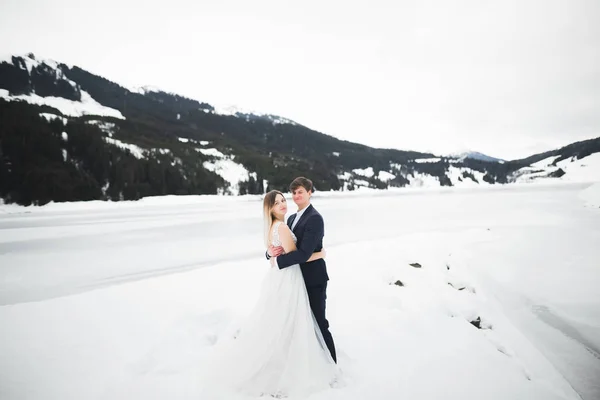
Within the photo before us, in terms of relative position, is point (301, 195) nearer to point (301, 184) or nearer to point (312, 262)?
point (301, 184)

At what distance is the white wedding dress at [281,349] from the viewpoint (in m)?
3.16

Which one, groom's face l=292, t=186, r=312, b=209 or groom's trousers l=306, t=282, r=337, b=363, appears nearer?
groom's face l=292, t=186, r=312, b=209

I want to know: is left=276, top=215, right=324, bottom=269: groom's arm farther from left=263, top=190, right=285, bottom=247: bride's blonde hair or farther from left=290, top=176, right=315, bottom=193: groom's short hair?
left=290, top=176, right=315, bottom=193: groom's short hair

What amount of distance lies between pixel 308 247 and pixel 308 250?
0.10 feet

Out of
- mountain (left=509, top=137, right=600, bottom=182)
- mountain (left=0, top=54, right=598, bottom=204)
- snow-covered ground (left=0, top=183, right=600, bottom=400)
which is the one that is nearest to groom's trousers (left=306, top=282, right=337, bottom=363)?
snow-covered ground (left=0, top=183, right=600, bottom=400)

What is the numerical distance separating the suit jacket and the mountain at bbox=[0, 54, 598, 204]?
48.6 metres

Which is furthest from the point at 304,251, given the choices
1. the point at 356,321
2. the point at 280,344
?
the point at 356,321

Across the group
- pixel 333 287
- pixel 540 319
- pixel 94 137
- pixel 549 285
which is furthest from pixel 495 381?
pixel 94 137

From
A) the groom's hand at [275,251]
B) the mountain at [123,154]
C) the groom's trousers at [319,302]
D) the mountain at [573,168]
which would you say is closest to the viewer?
the groom's hand at [275,251]

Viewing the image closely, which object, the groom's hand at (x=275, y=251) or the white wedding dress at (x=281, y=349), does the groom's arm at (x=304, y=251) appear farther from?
the white wedding dress at (x=281, y=349)

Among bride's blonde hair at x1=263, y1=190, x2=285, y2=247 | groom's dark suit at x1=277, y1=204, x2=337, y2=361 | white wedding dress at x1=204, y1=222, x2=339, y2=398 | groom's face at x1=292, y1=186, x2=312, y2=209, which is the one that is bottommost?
white wedding dress at x1=204, y1=222, x2=339, y2=398

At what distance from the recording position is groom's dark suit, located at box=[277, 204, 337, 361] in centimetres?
298

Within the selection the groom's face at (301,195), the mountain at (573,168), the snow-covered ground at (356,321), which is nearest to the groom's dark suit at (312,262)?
the groom's face at (301,195)

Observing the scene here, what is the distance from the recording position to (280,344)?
323cm
